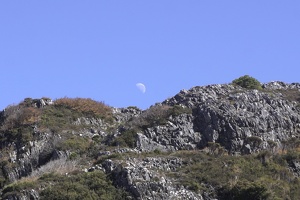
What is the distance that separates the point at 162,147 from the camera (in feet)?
212

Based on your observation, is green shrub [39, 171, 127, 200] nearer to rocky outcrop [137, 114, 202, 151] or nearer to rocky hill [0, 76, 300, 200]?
rocky hill [0, 76, 300, 200]

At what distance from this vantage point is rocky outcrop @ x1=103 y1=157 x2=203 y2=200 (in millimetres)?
54281

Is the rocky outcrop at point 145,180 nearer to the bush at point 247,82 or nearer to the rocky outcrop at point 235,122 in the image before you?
the rocky outcrop at point 235,122

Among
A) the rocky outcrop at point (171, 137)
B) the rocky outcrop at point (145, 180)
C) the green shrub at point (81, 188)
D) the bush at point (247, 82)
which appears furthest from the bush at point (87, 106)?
the green shrub at point (81, 188)

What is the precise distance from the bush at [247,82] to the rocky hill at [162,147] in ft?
0.71

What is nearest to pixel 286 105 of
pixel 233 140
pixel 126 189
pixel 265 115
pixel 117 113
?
pixel 265 115

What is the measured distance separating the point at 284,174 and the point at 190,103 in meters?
14.2

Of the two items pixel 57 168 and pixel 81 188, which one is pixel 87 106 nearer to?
pixel 57 168

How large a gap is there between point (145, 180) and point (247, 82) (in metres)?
27.2

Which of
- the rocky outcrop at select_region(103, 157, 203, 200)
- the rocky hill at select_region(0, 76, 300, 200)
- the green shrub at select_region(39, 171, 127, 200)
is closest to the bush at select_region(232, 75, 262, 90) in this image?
the rocky hill at select_region(0, 76, 300, 200)

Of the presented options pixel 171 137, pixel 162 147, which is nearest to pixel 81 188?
pixel 162 147

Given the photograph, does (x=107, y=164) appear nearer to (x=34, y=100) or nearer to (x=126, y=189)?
(x=126, y=189)

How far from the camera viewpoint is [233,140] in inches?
2576

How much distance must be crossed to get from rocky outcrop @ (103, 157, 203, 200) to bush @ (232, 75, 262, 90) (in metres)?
22.1
